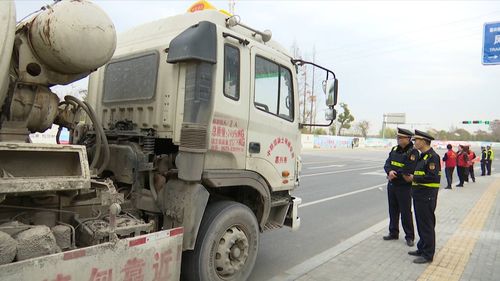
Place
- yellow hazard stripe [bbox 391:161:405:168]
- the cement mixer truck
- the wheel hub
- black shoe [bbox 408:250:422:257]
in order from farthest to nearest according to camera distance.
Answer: yellow hazard stripe [bbox 391:161:405:168], black shoe [bbox 408:250:422:257], the wheel hub, the cement mixer truck

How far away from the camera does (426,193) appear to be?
5617 millimetres

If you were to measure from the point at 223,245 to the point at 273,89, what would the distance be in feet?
6.13

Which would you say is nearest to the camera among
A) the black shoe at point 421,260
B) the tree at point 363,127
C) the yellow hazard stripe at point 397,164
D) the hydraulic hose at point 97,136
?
the hydraulic hose at point 97,136

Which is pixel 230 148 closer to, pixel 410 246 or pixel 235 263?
pixel 235 263

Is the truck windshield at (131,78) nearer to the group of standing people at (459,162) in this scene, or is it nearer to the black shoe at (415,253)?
the black shoe at (415,253)

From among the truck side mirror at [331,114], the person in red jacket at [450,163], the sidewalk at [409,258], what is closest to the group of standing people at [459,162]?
the person in red jacket at [450,163]

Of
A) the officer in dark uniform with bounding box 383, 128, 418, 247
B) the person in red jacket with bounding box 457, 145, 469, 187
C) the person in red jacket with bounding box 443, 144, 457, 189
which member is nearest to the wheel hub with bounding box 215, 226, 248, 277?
the officer in dark uniform with bounding box 383, 128, 418, 247

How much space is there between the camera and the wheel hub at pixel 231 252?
13.2 feet

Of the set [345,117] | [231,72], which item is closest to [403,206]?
[231,72]

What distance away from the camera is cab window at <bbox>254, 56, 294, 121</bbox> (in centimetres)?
450

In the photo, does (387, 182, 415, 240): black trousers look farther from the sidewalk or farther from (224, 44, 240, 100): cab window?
(224, 44, 240, 100): cab window

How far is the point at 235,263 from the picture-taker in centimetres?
418

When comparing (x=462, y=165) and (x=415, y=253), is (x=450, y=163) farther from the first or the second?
(x=415, y=253)

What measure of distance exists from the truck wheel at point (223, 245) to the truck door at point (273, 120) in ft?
1.82
